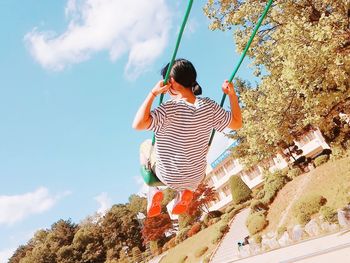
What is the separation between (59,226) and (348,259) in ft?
166

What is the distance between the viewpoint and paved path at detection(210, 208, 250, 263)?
67.8 ft

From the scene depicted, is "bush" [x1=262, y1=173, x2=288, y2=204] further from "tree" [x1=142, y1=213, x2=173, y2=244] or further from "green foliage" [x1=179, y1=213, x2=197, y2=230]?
"tree" [x1=142, y1=213, x2=173, y2=244]

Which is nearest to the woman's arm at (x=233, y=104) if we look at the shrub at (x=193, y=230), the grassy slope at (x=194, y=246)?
the grassy slope at (x=194, y=246)

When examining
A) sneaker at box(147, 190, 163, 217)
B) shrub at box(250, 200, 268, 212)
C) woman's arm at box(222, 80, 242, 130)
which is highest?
woman's arm at box(222, 80, 242, 130)

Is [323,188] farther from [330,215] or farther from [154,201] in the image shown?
[154,201]

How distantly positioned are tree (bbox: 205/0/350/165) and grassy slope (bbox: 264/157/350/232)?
4705mm

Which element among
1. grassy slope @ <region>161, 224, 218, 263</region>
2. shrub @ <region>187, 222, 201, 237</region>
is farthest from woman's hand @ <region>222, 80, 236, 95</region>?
shrub @ <region>187, 222, 201, 237</region>

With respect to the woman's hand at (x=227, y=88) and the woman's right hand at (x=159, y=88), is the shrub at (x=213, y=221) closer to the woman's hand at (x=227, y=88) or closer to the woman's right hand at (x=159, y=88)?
the woman's hand at (x=227, y=88)

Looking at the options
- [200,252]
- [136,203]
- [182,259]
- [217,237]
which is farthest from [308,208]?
[136,203]

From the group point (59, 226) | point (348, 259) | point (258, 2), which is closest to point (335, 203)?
point (348, 259)

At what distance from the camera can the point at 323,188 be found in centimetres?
1775

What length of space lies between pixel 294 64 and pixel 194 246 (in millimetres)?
21210

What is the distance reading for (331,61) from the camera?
360 inches

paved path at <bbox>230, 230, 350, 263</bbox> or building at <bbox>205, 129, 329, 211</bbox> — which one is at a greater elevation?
building at <bbox>205, 129, 329, 211</bbox>
